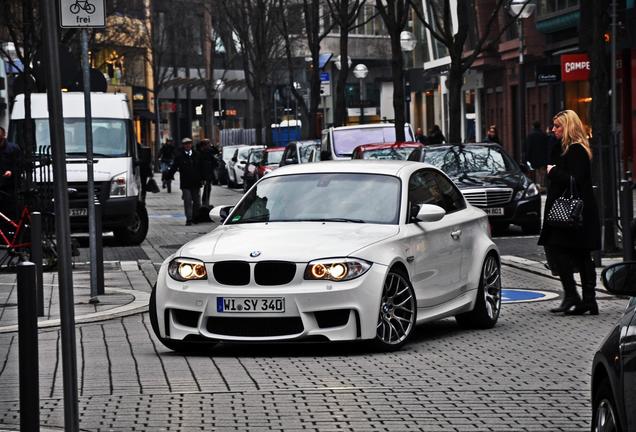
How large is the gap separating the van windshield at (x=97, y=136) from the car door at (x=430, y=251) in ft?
48.4

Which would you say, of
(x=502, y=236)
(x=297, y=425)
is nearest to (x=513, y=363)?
(x=297, y=425)

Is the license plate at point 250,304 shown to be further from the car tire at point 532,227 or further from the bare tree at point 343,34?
the bare tree at point 343,34

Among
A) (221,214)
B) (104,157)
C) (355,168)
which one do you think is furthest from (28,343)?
(104,157)

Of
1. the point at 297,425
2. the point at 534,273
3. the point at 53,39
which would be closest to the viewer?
the point at 53,39

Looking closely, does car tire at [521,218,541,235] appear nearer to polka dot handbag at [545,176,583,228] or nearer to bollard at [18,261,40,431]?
polka dot handbag at [545,176,583,228]

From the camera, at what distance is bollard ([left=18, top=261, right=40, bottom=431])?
6562 millimetres

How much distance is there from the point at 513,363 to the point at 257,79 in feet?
178

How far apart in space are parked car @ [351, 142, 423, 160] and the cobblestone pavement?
16.8 metres

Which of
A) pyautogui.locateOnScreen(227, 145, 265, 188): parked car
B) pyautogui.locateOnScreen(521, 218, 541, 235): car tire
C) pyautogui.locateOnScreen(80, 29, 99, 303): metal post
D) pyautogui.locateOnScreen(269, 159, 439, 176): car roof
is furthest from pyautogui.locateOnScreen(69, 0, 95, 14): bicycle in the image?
pyautogui.locateOnScreen(227, 145, 265, 188): parked car

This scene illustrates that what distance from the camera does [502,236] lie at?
27.5 meters

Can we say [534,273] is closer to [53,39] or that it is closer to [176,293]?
[176,293]

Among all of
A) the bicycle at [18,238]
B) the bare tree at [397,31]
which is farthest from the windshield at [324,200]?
the bare tree at [397,31]

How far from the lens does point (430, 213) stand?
40.7ft

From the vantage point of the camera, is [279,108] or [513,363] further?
[279,108]
